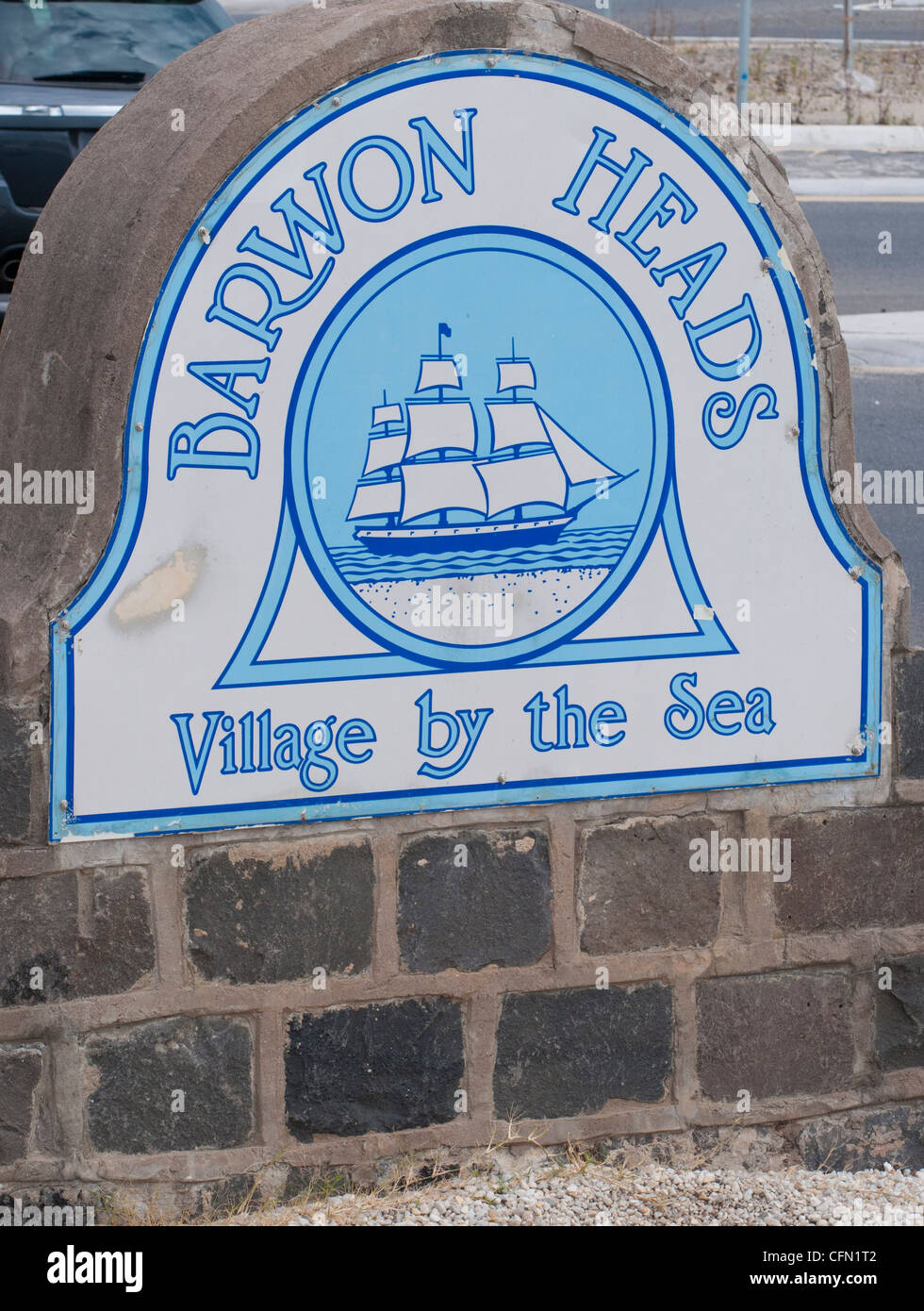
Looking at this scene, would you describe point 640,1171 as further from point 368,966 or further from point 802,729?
point 802,729

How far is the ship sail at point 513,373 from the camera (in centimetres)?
287

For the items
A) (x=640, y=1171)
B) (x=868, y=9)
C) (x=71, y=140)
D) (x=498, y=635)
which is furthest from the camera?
(x=868, y=9)

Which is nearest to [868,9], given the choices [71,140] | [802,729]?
[71,140]

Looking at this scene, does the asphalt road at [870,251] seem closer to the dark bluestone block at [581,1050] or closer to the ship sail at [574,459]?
the ship sail at [574,459]

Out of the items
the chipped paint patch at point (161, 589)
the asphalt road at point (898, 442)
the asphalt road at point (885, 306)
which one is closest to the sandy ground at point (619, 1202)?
the chipped paint patch at point (161, 589)

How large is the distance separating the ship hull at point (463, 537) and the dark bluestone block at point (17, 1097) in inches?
42.7

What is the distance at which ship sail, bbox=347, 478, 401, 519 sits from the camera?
2.81 metres

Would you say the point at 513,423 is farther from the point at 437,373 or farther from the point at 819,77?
the point at 819,77

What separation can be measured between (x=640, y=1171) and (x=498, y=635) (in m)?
1.13

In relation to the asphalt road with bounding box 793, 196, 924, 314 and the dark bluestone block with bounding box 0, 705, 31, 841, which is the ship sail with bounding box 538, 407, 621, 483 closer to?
the dark bluestone block with bounding box 0, 705, 31, 841

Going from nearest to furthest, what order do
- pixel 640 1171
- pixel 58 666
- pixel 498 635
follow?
1. pixel 58 666
2. pixel 498 635
3. pixel 640 1171

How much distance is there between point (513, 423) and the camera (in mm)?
2879

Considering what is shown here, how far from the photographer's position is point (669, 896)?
123 inches

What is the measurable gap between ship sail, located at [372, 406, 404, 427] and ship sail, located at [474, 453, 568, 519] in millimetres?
174
